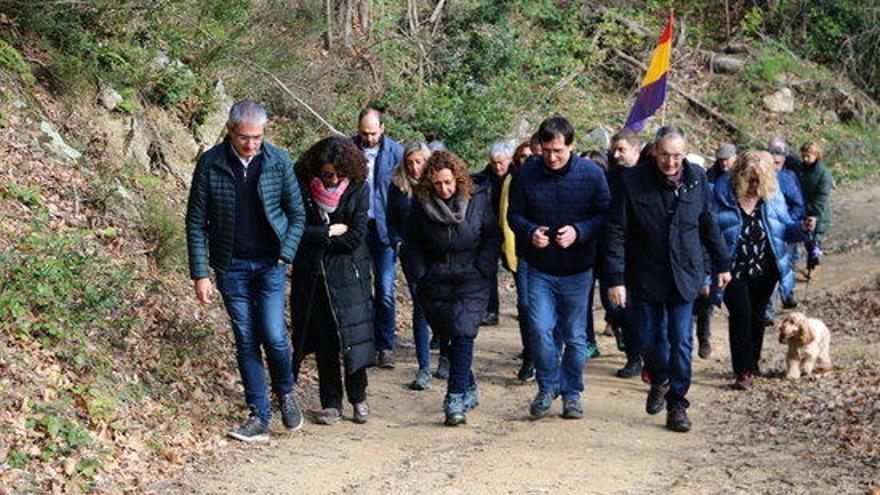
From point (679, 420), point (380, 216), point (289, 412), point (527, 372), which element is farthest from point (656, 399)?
point (380, 216)

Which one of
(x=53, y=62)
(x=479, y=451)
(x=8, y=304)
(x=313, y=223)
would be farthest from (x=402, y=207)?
(x=53, y=62)

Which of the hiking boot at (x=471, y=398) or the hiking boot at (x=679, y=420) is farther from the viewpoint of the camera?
the hiking boot at (x=471, y=398)

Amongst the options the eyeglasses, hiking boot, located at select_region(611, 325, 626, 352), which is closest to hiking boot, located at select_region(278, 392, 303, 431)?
the eyeglasses

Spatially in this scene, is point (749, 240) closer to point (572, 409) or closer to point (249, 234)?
point (572, 409)

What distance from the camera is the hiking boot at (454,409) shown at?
846 centimetres

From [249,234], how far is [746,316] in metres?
4.20

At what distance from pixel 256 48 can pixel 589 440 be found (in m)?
8.16

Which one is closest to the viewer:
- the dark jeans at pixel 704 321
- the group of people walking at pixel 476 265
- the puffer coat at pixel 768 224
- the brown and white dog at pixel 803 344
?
the group of people walking at pixel 476 265

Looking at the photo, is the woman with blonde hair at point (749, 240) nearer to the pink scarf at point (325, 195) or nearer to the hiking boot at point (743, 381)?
the hiking boot at point (743, 381)

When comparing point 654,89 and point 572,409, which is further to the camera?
point 654,89

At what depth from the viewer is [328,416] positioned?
852 centimetres

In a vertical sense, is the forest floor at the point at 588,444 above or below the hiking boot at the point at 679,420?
below

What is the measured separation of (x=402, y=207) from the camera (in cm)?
959

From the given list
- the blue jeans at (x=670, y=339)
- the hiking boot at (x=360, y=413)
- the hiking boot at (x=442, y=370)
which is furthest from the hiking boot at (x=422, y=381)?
the blue jeans at (x=670, y=339)
